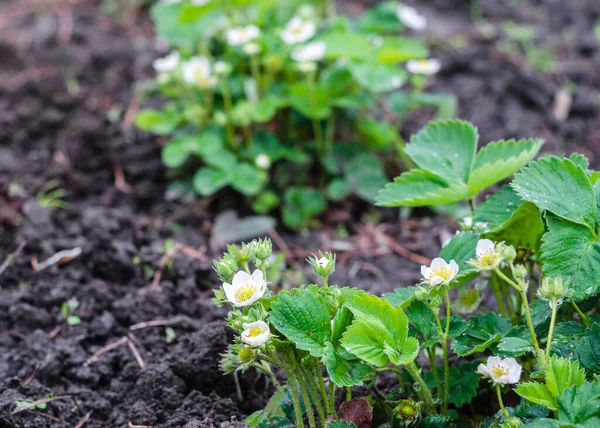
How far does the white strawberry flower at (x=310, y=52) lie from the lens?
2.65 m

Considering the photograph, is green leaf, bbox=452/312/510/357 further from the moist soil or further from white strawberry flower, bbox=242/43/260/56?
white strawberry flower, bbox=242/43/260/56

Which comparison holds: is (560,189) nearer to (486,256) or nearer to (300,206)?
(486,256)

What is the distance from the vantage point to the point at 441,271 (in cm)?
145

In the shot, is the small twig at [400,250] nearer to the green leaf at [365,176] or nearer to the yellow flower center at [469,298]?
the green leaf at [365,176]

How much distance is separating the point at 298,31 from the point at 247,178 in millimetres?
617

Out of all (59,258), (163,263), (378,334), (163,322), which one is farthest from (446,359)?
(59,258)

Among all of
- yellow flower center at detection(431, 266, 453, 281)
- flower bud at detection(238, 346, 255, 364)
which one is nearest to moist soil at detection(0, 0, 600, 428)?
flower bud at detection(238, 346, 255, 364)

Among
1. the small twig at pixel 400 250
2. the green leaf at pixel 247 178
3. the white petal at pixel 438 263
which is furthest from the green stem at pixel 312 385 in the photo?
the green leaf at pixel 247 178

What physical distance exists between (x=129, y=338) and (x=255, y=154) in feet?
3.38

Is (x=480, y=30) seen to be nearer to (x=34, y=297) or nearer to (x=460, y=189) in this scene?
(x=460, y=189)

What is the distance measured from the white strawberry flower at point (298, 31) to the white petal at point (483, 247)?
1.53 metres

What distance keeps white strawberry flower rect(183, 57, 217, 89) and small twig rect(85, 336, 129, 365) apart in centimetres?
117

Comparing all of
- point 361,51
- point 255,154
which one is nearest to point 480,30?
point 361,51

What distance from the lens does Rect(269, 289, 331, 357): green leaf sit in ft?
4.58
